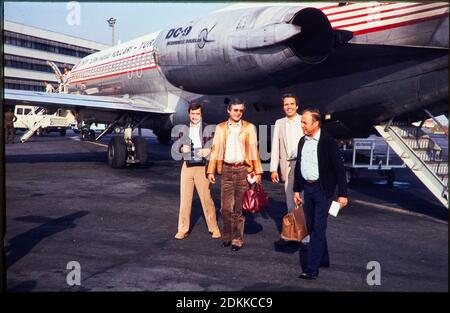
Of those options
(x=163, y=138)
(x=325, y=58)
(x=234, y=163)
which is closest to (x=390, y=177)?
(x=325, y=58)

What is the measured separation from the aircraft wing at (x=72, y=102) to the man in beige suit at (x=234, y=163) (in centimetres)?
802

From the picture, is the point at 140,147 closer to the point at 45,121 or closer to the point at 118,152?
the point at 118,152

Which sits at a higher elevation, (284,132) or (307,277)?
(284,132)

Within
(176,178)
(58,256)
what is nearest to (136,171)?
(176,178)

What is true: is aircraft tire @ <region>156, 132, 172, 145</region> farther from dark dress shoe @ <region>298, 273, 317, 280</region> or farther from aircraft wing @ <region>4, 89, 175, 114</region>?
dark dress shoe @ <region>298, 273, 317, 280</region>

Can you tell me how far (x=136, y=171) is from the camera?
13.1 meters

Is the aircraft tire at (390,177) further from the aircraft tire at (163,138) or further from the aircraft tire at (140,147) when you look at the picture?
the aircraft tire at (163,138)

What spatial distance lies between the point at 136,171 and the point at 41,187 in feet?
11.4

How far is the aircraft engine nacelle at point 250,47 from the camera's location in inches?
275

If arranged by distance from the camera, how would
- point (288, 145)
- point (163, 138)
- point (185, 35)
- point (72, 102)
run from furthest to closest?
1. point (163, 138)
2. point (72, 102)
3. point (185, 35)
4. point (288, 145)

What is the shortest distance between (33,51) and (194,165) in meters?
34.3

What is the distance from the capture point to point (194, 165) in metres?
5.98

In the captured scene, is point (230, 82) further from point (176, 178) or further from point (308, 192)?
point (176, 178)

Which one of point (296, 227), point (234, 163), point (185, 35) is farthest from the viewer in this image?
point (185, 35)
